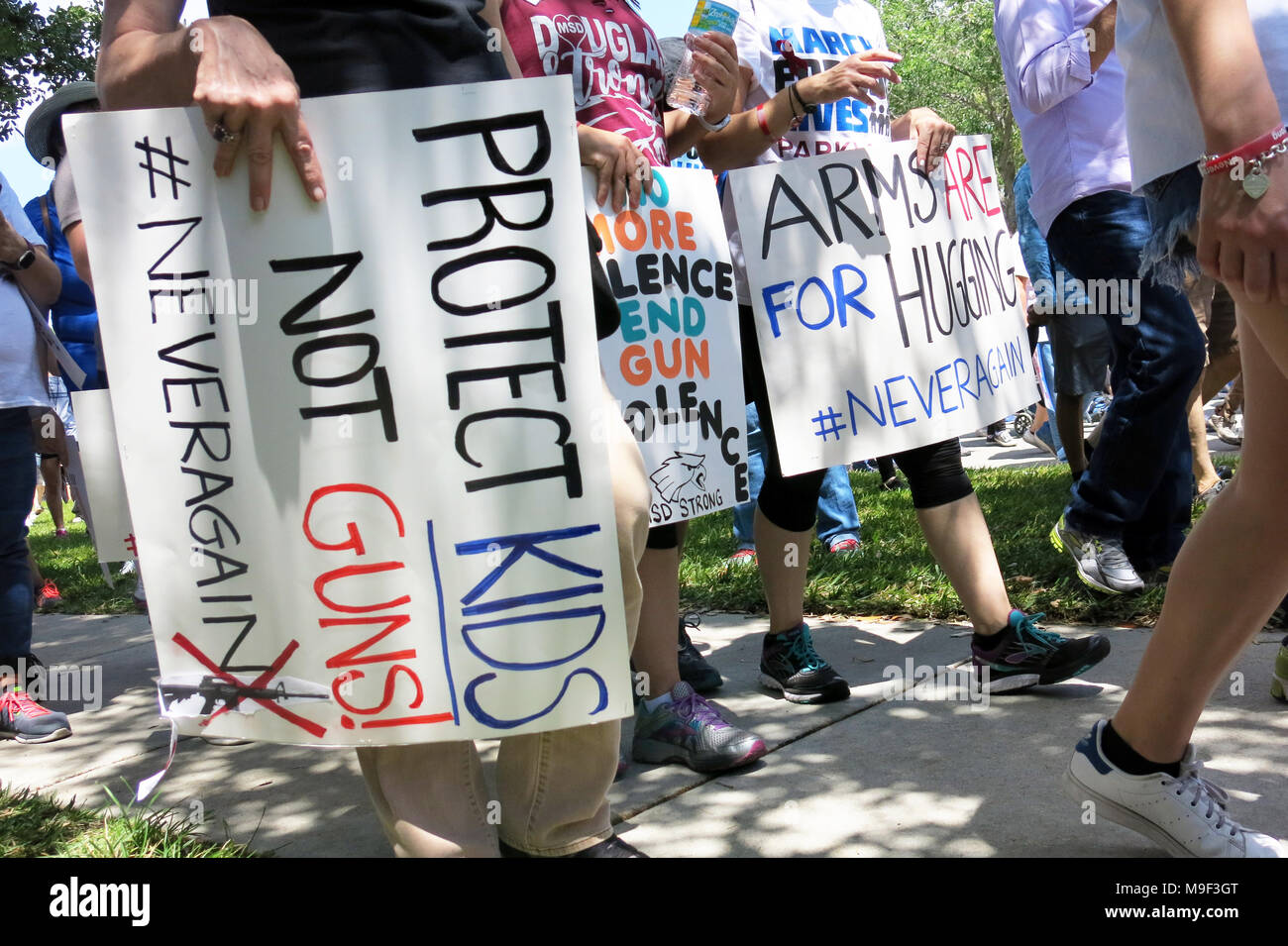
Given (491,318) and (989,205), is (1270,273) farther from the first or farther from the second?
(989,205)

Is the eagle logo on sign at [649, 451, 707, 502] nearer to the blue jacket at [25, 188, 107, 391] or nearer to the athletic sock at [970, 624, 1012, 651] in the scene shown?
the athletic sock at [970, 624, 1012, 651]

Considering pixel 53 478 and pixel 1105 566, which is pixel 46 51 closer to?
pixel 53 478

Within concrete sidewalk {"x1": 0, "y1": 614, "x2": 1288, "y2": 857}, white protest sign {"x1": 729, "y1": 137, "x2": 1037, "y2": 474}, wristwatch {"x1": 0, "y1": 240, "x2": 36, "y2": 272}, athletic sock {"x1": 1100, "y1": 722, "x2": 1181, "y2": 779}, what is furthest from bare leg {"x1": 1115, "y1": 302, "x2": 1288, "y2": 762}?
wristwatch {"x1": 0, "y1": 240, "x2": 36, "y2": 272}

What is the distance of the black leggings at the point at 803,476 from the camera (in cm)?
316

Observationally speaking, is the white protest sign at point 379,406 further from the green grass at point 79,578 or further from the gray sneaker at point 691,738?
the green grass at point 79,578

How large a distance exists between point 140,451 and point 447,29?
87cm

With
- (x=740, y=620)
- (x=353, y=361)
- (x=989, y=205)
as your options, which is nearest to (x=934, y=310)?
(x=989, y=205)

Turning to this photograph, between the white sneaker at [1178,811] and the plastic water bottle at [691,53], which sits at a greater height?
the plastic water bottle at [691,53]

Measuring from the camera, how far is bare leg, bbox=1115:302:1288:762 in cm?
189

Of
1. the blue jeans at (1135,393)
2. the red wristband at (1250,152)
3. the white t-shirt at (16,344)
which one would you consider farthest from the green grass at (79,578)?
the red wristband at (1250,152)

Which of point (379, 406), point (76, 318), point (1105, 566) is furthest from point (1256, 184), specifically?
point (76, 318)

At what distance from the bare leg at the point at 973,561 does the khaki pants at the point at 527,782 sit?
130cm

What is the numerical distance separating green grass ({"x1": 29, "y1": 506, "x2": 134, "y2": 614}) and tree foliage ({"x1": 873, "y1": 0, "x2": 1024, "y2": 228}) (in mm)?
27685

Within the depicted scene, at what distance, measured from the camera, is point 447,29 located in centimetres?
201
